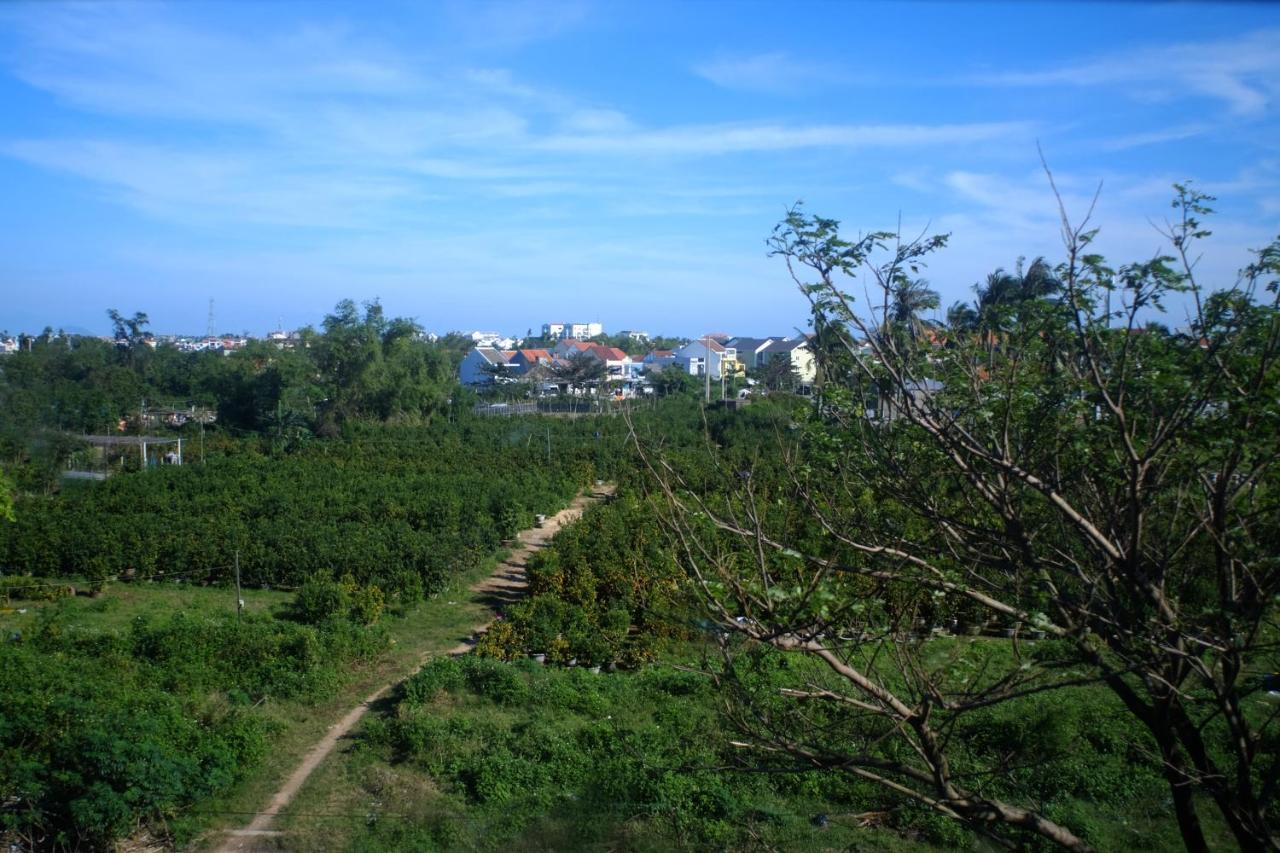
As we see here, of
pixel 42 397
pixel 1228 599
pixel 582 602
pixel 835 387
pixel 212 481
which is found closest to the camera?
pixel 1228 599

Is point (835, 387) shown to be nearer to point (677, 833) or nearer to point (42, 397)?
point (677, 833)

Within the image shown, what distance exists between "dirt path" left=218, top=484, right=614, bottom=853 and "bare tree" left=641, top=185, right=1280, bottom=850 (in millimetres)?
3856

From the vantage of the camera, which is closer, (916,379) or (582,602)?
(916,379)

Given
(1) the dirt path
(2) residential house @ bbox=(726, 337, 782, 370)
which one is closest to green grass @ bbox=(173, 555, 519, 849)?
(1) the dirt path

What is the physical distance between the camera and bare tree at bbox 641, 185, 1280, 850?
8.19 ft

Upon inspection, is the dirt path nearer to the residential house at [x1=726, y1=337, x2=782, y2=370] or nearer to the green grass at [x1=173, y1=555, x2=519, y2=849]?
the green grass at [x1=173, y1=555, x2=519, y2=849]

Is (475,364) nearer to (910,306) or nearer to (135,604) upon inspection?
(135,604)

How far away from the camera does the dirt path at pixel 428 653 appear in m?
5.38

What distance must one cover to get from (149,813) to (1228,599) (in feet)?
17.9

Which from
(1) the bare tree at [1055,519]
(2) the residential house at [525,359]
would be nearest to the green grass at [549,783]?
(1) the bare tree at [1055,519]

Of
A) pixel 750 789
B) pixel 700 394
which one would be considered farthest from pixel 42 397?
pixel 750 789

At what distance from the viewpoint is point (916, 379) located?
10.3 ft

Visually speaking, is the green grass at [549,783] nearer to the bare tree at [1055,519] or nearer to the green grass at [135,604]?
the bare tree at [1055,519]

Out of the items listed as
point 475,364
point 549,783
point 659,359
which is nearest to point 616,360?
point 659,359
